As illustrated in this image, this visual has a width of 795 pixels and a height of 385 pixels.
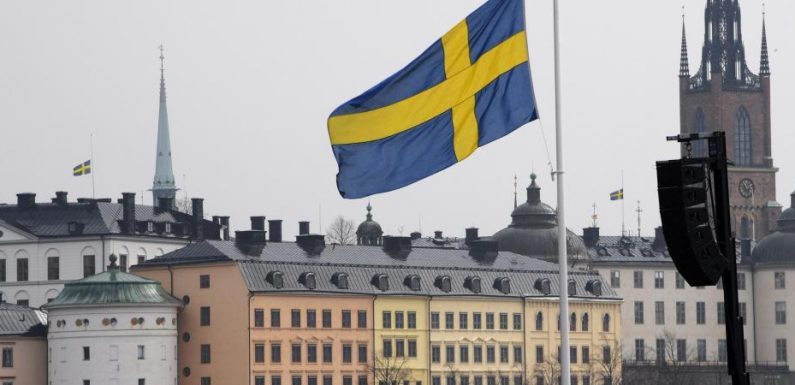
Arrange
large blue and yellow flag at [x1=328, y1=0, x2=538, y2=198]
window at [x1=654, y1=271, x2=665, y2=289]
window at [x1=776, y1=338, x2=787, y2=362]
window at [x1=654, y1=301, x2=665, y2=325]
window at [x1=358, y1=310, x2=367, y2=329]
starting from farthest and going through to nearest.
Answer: window at [x1=776, y1=338, x2=787, y2=362] → window at [x1=654, y1=271, x2=665, y2=289] → window at [x1=654, y1=301, x2=665, y2=325] → window at [x1=358, y1=310, x2=367, y2=329] → large blue and yellow flag at [x1=328, y1=0, x2=538, y2=198]

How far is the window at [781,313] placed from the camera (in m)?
185

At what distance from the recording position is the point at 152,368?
13862 cm

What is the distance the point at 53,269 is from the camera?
517ft

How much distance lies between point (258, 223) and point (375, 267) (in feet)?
26.4

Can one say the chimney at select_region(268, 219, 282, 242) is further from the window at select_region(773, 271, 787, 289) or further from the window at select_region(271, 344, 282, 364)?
the window at select_region(773, 271, 787, 289)

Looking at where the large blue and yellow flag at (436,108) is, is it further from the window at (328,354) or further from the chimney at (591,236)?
the chimney at (591,236)

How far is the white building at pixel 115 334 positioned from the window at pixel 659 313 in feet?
172

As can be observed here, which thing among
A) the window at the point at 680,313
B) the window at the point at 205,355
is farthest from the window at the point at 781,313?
the window at the point at 205,355

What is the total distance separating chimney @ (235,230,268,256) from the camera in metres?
144

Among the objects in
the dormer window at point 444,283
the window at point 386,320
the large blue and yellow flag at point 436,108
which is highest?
the dormer window at point 444,283

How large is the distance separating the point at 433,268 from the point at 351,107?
124064mm

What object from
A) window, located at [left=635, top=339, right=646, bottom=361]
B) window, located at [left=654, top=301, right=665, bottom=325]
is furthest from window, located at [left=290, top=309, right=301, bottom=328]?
window, located at [left=654, top=301, right=665, bottom=325]

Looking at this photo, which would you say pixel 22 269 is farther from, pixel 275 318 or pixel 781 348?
pixel 781 348

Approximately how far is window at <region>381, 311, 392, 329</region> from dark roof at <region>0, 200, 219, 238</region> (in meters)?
19.2
